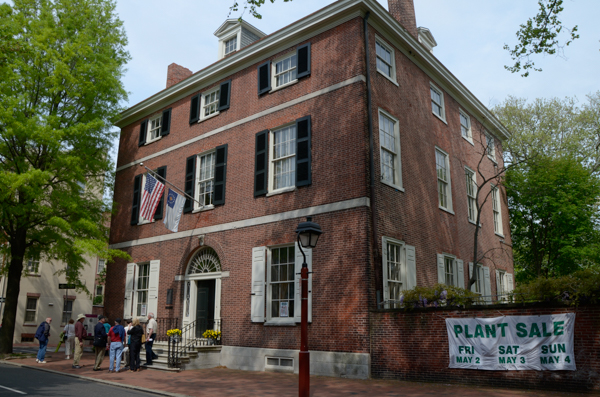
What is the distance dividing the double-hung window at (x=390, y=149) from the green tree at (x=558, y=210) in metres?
11.3

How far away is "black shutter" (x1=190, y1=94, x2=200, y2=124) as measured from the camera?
62.5 feet

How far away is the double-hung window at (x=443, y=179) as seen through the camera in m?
17.5

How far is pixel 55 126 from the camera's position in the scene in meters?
18.0

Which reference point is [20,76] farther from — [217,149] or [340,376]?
[340,376]

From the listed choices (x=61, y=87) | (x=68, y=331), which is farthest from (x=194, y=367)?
(x=61, y=87)

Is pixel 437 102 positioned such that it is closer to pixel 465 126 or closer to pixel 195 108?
pixel 465 126

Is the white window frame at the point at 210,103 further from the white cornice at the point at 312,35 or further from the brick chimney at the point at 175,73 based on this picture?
the brick chimney at the point at 175,73

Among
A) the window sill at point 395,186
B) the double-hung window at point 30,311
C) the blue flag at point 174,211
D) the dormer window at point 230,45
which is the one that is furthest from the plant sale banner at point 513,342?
the double-hung window at point 30,311

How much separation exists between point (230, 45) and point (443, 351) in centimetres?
1615

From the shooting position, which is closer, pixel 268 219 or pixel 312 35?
pixel 268 219

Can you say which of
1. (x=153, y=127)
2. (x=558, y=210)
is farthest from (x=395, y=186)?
(x=558, y=210)

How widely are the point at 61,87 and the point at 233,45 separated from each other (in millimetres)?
7425

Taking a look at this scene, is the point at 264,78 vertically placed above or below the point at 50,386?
above

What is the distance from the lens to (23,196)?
1755 centimetres
